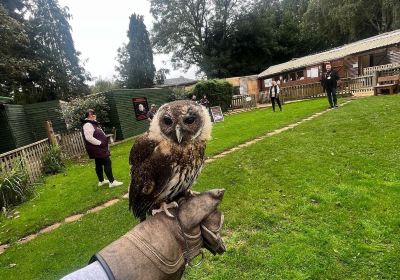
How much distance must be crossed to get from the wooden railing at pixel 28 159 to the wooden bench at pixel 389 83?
16771mm

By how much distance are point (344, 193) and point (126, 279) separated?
4537 mm

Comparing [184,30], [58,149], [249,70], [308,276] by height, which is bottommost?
[308,276]

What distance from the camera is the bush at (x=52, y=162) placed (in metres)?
12.0

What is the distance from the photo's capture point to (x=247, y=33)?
47406 mm

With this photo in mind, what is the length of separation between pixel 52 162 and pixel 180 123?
11.2 m

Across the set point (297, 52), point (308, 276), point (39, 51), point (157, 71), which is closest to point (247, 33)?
point (297, 52)

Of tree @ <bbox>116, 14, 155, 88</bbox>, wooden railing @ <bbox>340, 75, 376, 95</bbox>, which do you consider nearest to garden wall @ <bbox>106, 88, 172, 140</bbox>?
wooden railing @ <bbox>340, 75, 376, 95</bbox>

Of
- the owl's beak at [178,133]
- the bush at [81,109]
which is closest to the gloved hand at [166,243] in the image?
the owl's beak at [178,133]

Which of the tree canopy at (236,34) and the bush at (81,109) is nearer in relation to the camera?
the bush at (81,109)

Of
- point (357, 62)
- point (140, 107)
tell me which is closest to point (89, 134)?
point (140, 107)

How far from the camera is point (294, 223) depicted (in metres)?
4.55

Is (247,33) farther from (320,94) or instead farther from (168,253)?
(168,253)

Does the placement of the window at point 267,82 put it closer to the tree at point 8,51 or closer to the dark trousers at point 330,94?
the dark trousers at point 330,94

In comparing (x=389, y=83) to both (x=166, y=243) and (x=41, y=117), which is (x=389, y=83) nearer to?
(x=166, y=243)
